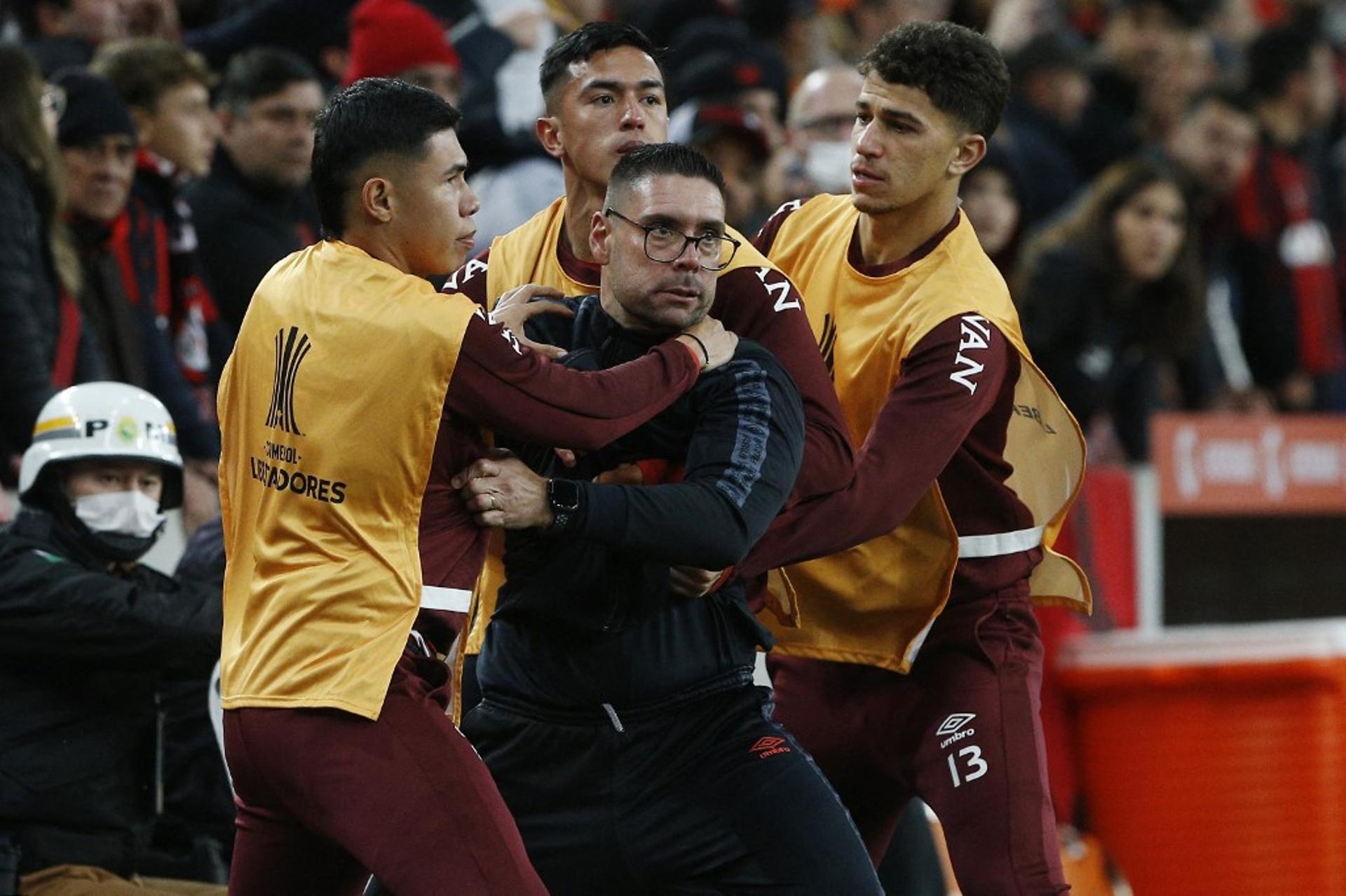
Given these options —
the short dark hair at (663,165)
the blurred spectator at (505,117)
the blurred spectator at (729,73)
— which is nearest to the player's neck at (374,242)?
the short dark hair at (663,165)

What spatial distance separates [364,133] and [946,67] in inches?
66.7

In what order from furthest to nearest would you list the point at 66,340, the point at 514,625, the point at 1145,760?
the point at 1145,760 → the point at 66,340 → the point at 514,625

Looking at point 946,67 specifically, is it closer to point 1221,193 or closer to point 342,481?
point 342,481

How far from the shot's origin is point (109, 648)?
5.52 metres

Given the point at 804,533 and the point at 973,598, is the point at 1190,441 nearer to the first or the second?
the point at 973,598

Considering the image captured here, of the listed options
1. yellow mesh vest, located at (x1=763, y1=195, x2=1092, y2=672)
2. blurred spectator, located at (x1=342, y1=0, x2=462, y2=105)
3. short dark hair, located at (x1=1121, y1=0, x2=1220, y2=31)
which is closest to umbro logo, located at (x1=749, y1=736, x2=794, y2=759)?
yellow mesh vest, located at (x1=763, y1=195, x2=1092, y2=672)

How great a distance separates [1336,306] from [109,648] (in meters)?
8.28

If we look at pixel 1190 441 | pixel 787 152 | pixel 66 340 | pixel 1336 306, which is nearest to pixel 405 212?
pixel 66 340

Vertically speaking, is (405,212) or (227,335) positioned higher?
(405,212)

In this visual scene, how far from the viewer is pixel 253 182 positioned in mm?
7555

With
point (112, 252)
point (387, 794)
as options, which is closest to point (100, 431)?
point (112, 252)

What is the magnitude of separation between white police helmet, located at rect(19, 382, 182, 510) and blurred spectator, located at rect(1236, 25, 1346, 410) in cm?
704

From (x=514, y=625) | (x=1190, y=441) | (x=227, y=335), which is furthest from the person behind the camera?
(x=1190, y=441)

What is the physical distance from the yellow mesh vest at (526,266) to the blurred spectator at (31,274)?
6.74 ft
